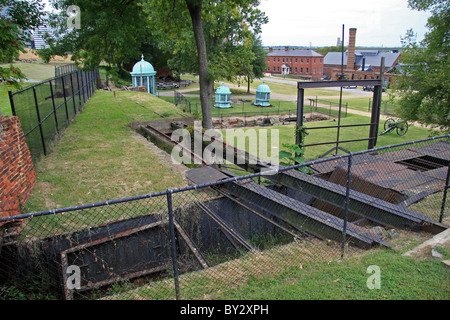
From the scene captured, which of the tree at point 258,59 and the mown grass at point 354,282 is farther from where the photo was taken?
the tree at point 258,59

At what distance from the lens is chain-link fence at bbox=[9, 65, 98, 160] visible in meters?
8.52

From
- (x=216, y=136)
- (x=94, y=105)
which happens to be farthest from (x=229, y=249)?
(x=94, y=105)

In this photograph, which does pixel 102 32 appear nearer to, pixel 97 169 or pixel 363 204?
pixel 97 169

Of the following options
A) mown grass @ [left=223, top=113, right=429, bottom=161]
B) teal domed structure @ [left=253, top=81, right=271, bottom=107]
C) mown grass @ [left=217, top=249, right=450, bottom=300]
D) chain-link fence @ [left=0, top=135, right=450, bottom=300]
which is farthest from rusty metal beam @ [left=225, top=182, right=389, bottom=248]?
teal domed structure @ [left=253, top=81, right=271, bottom=107]

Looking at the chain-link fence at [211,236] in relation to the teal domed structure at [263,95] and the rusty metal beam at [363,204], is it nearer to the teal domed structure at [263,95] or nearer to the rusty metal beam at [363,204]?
the rusty metal beam at [363,204]

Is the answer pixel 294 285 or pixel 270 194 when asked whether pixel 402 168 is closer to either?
pixel 270 194

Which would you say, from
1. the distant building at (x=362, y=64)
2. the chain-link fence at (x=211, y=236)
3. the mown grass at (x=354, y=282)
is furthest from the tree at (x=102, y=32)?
the distant building at (x=362, y=64)

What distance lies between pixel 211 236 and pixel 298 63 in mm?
87512

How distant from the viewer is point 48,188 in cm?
822

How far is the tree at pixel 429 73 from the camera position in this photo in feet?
48.0

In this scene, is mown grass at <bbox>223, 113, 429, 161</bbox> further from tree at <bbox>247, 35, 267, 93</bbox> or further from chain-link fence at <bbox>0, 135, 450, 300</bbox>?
tree at <bbox>247, 35, 267, 93</bbox>

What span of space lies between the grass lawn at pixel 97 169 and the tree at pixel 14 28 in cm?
262

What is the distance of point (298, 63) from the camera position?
87.7m
